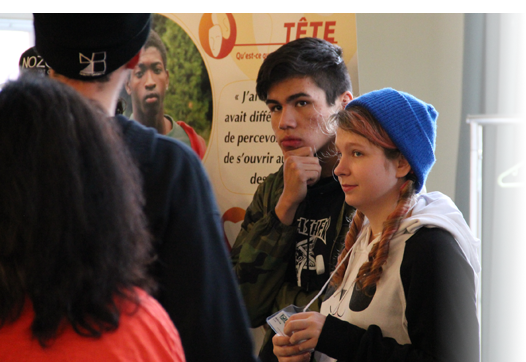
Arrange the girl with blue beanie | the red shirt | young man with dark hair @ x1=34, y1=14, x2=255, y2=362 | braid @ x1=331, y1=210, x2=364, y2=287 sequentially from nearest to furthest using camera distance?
1. the red shirt
2. young man with dark hair @ x1=34, y1=14, x2=255, y2=362
3. the girl with blue beanie
4. braid @ x1=331, y1=210, x2=364, y2=287

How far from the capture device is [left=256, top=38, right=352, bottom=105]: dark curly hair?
5.92ft

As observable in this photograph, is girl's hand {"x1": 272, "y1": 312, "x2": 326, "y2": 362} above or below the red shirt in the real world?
below

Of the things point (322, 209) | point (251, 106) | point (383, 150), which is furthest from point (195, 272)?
point (251, 106)

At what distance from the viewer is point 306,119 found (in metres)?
1.79

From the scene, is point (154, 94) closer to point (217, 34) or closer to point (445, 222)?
point (217, 34)

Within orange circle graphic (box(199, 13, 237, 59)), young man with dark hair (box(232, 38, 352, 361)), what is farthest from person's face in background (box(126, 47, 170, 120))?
young man with dark hair (box(232, 38, 352, 361))

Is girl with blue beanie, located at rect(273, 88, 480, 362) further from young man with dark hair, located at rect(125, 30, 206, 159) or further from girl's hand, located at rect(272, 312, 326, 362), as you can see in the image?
young man with dark hair, located at rect(125, 30, 206, 159)

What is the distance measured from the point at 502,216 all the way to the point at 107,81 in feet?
8.29

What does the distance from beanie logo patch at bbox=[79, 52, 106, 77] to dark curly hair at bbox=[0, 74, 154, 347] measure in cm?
13

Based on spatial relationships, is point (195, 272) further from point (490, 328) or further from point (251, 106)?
point (490, 328)

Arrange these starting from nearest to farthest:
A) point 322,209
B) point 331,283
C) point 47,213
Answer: point 47,213 → point 331,283 → point 322,209

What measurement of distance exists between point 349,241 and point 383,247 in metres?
0.26

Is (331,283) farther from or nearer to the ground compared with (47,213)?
nearer to the ground

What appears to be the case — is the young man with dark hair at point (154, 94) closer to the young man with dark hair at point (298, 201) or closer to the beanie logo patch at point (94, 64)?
the young man with dark hair at point (298, 201)
